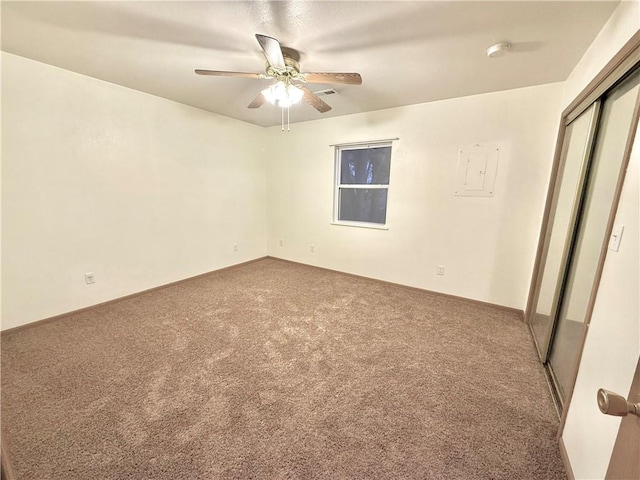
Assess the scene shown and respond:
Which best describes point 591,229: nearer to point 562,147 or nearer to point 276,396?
point 562,147

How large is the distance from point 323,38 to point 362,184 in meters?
2.17

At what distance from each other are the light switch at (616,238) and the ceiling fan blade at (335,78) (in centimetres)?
163

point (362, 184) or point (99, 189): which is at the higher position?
point (362, 184)

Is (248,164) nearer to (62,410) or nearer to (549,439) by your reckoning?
(62,410)

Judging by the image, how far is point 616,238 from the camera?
1.10m

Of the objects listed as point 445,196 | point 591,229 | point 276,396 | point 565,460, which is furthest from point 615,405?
point 445,196

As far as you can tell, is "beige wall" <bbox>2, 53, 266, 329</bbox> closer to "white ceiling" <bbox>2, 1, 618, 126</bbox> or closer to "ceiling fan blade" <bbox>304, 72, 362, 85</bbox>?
"white ceiling" <bbox>2, 1, 618, 126</bbox>

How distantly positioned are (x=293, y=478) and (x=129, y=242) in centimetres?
297

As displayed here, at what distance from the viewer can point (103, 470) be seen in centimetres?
122

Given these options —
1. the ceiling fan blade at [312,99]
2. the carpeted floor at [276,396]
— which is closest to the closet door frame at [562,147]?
the carpeted floor at [276,396]

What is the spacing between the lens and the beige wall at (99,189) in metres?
2.24

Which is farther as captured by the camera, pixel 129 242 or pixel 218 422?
pixel 129 242

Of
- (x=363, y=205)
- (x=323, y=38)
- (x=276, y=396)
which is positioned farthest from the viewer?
(x=363, y=205)

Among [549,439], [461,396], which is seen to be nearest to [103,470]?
[461,396]
